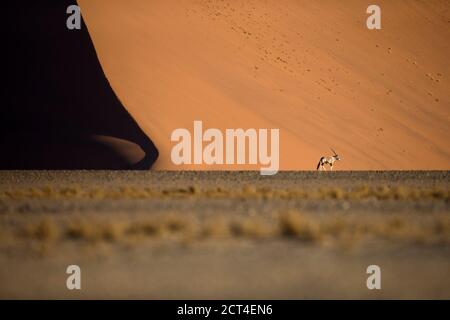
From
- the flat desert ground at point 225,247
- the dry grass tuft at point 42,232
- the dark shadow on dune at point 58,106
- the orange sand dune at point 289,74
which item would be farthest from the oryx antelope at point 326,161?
the dry grass tuft at point 42,232

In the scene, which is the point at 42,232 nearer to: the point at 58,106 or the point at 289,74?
the point at 58,106

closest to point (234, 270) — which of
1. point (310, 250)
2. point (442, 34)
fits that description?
point (310, 250)

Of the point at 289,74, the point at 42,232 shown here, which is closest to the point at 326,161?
the point at 289,74

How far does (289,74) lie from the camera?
41.2m

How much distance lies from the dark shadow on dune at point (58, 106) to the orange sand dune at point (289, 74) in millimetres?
982

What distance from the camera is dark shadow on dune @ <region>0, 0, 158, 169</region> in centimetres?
2998

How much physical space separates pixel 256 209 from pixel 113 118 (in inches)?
728

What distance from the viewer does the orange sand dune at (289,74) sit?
34125 mm

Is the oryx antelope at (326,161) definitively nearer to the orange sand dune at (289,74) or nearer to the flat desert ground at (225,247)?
the orange sand dune at (289,74)

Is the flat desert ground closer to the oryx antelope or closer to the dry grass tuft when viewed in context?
the dry grass tuft

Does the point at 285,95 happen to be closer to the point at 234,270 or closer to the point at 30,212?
the point at 30,212

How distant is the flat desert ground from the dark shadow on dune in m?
14.0

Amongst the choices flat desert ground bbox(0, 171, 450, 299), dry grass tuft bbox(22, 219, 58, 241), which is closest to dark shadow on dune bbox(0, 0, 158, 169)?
flat desert ground bbox(0, 171, 450, 299)

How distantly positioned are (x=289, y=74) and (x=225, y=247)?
109 feet
